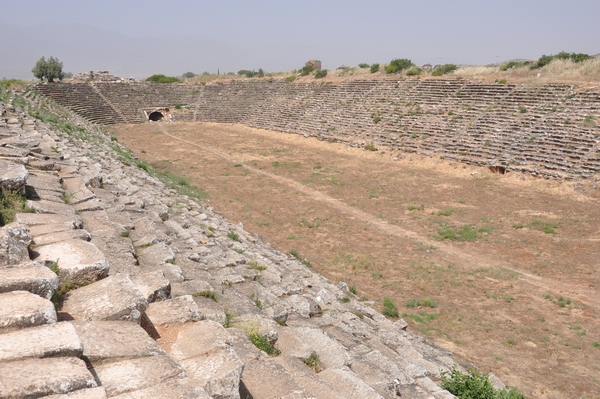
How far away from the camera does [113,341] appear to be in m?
2.98

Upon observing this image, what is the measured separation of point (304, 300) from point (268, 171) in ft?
55.7

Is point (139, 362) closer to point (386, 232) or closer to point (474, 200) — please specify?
point (386, 232)

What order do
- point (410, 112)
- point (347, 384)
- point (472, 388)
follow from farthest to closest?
1. point (410, 112)
2. point (472, 388)
3. point (347, 384)

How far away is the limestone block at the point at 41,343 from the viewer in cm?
248

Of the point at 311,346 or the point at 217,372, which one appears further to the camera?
the point at 311,346

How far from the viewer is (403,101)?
104 ft

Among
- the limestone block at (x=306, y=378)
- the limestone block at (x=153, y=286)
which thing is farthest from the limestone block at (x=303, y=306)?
the limestone block at (x=153, y=286)

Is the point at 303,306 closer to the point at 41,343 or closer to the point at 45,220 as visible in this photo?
the point at 45,220

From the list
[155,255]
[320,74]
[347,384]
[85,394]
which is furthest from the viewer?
[320,74]

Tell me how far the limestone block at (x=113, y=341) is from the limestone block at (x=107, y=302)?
90 millimetres

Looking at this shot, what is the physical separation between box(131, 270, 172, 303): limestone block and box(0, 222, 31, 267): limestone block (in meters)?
0.98

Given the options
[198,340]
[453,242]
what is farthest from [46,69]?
[198,340]

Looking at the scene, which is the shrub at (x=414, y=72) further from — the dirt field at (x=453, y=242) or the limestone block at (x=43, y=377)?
the limestone block at (x=43, y=377)

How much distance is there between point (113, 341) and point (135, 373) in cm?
35
